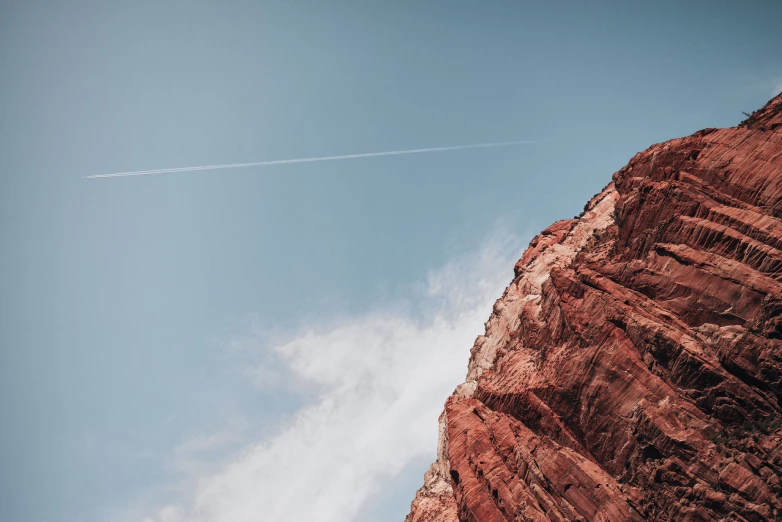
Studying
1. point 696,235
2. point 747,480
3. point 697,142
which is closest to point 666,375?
point 747,480

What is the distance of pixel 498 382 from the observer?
183 ft

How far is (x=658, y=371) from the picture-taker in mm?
39156

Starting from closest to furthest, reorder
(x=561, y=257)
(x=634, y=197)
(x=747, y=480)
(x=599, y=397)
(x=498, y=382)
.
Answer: (x=747, y=480) → (x=599, y=397) → (x=634, y=197) → (x=498, y=382) → (x=561, y=257)

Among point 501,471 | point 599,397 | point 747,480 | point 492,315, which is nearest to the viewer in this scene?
point 747,480

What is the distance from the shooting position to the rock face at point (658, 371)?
33.8 meters

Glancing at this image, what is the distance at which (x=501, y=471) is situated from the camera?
45938 mm

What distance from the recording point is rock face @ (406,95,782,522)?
3384 centimetres

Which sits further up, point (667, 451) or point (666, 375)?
point (666, 375)

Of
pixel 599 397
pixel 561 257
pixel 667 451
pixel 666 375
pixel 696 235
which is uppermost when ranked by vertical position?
pixel 561 257

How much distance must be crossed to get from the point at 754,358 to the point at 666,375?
6871 mm

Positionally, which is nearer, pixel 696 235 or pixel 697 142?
pixel 696 235

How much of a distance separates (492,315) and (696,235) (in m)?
38.4

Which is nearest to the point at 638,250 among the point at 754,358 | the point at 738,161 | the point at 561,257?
the point at 738,161

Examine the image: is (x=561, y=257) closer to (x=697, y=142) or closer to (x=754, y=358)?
(x=697, y=142)
